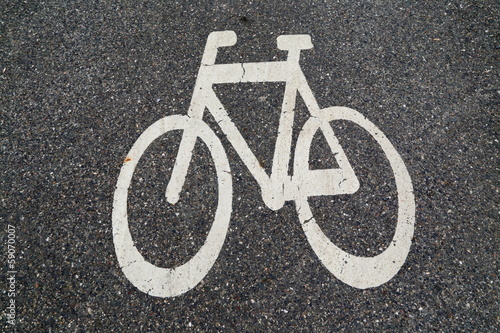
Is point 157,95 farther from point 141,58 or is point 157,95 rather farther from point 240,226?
point 240,226

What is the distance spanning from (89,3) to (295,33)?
7.48 ft

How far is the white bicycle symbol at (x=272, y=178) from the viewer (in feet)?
7.57

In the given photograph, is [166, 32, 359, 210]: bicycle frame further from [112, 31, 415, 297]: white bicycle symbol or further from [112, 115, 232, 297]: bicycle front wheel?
[112, 115, 232, 297]: bicycle front wheel

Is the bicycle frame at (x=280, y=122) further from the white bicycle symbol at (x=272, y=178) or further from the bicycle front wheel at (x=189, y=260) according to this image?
the bicycle front wheel at (x=189, y=260)

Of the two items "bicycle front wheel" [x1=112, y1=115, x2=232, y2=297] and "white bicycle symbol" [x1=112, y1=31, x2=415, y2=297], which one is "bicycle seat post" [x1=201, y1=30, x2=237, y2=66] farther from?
"bicycle front wheel" [x1=112, y1=115, x2=232, y2=297]

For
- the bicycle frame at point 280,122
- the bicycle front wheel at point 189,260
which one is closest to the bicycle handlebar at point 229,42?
the bicycle frame at point 280,122

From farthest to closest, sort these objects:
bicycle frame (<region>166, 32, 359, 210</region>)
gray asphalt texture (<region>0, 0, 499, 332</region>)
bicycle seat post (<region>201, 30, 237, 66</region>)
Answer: bicycle seat post (<region>201, 30, 237, 66</region>) < bicycle frame (<region>166, 32, 359, 210</region>) < gray asphalt texture (<region>0, 0, 499, 332</region>)

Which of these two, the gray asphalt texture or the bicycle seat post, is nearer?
the gray asphalt texture

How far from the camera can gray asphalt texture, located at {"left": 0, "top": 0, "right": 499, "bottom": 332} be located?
221 centimetres

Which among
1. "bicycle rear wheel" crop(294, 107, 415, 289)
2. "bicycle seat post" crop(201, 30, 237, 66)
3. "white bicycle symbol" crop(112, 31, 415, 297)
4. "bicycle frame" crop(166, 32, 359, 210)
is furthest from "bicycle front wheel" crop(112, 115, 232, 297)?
"bicycle seat post" crop(201, 30, 237, 66)

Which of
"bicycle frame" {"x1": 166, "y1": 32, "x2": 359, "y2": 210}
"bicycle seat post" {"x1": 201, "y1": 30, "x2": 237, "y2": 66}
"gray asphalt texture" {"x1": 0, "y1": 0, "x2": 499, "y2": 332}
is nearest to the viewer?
"gray asphalt texture" {"x1": 0, "y1": 0, "x2": 499, "y2": 332}

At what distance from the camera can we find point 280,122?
2.85 metres

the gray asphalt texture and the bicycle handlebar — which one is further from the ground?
the bicycle handlebar

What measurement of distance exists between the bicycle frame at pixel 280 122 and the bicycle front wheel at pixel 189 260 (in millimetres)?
133
